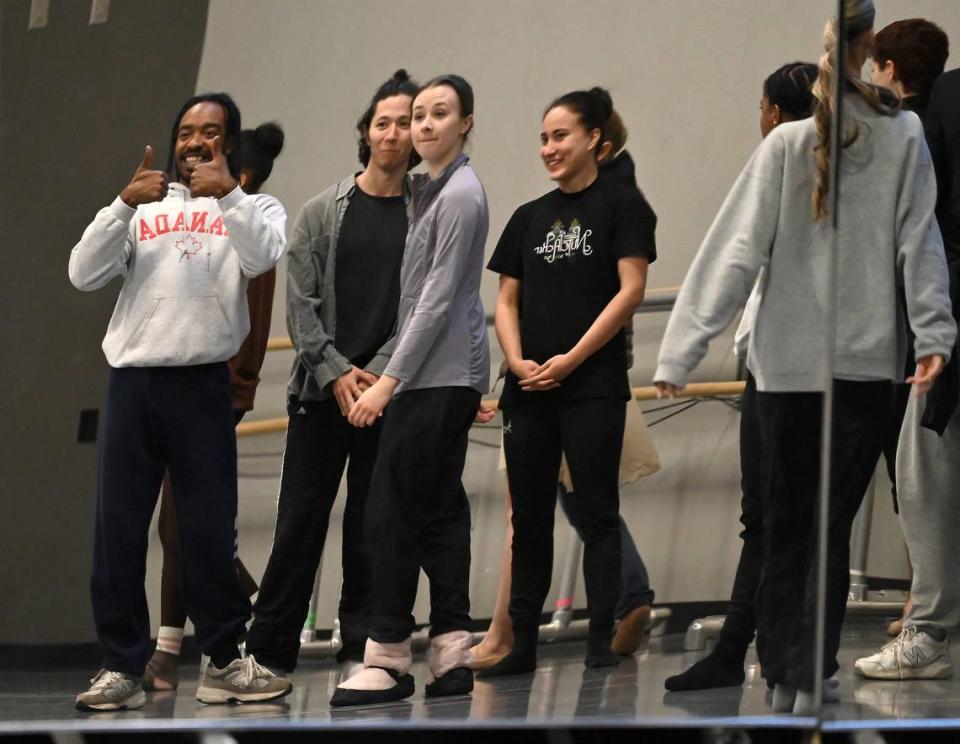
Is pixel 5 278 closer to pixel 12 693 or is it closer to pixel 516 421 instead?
pixel 12 693

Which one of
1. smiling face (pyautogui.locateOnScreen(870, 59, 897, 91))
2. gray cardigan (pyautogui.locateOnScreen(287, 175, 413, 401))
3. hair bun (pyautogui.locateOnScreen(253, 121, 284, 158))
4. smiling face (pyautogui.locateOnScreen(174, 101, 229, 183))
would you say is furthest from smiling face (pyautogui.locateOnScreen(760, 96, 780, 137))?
smiling face (pyautogui.locateOnScreen(174, 101, 229, 183))

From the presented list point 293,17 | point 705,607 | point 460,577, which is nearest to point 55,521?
point 460,577

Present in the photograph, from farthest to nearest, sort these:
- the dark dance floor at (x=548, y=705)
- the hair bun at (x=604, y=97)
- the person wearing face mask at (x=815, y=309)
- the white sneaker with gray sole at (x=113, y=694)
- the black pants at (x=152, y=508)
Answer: the hair bun at (x=604, y=97), the black pants at (x=152, y=508), the white sneaker with gray sole at (x=113, y=694), the person wearing face mask at (x=815, y=309), the dark dance floor at (x=548, y=705)

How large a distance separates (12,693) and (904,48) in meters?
2.14

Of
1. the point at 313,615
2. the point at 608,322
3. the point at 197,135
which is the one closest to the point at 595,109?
the point at 608,322

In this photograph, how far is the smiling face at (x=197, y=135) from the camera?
271cm

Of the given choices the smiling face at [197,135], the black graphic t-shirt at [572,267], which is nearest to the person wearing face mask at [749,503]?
the black graphic t-shirt at [572,267]

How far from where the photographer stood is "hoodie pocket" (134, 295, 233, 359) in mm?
2660

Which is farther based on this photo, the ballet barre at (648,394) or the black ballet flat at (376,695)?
the ballet barre at (648,394)

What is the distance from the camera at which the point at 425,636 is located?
9.02 feet

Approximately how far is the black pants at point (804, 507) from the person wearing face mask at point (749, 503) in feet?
0.24

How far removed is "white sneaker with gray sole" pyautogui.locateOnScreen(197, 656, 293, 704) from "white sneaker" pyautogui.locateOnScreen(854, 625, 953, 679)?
1097 mm

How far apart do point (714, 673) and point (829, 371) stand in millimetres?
567

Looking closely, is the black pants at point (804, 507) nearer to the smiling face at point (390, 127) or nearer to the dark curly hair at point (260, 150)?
the smiling face at point (390, 127)
